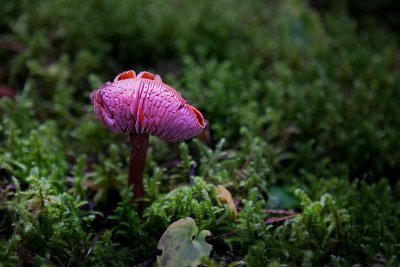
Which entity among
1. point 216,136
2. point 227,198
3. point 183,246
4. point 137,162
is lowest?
point 183,246

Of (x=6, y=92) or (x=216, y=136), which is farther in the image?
(x=6, y=92)

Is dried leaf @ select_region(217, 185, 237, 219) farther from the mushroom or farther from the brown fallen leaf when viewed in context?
the brown fallen leaf

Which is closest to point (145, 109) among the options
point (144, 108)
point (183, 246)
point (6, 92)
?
point (144, 108)

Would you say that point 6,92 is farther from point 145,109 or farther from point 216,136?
point 145,109

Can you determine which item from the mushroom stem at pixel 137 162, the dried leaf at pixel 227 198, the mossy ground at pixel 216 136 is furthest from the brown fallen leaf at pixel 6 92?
the dried leaf at pixel 227 198

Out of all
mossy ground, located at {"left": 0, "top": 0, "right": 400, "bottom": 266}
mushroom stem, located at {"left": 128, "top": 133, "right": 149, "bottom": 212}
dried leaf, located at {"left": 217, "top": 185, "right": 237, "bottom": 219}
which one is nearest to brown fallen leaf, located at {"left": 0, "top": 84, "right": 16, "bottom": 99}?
mossy ground, located at {"left": 0, "top": 0, "right": 400, "bottom": 266}

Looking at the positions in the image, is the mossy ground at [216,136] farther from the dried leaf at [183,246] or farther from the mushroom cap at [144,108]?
the mushroom cap at [144,108]
